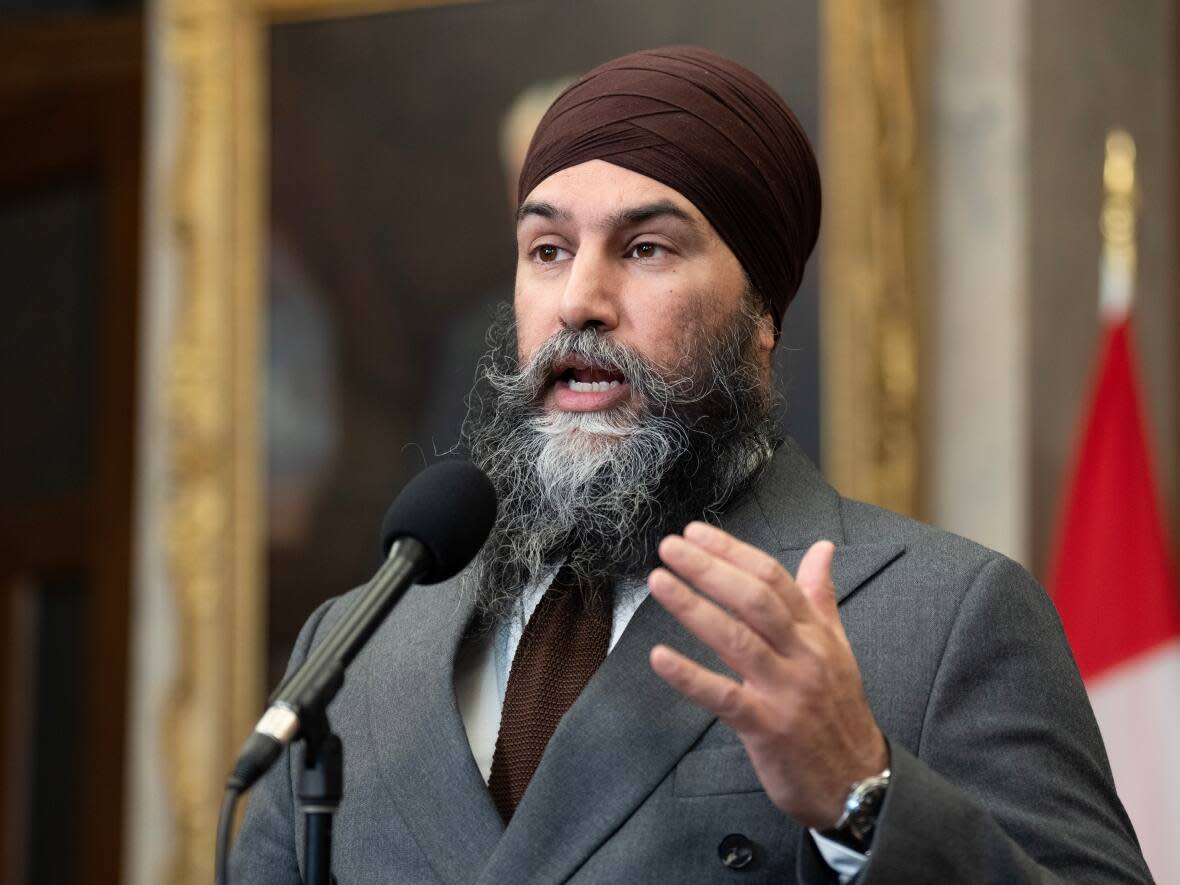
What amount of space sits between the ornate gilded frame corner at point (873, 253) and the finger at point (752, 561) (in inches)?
89.4

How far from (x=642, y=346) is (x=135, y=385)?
3.32 metres

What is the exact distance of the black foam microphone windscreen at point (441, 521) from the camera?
1789 mm

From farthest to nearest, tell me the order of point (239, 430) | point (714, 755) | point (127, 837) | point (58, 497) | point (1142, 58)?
1. point (58, 497)
2. point (127, 837)
3. point (239, 430)
4. point (1142, 58)
5. point (714, 755)

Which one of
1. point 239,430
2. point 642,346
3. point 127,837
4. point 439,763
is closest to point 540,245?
point 642,346

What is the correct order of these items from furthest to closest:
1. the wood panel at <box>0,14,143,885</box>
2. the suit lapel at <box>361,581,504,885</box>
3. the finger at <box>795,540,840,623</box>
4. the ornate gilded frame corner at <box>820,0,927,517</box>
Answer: the wood panel at <box>0,14,143,885</box> → the ornate gilded frame corner at <box>820,0,927,517</box> → the suit lapel at <box>361,581,504,885</box> → the finger at <box>795,540,840,623</box>

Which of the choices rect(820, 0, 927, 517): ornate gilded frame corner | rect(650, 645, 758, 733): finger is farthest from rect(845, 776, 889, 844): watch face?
rect(820, 0, 927, 517): ornate gilded frame corner

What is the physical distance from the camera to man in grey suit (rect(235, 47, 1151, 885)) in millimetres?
1692

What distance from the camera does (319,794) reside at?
63.9 inches

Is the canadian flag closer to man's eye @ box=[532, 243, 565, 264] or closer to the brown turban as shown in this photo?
the brown turban

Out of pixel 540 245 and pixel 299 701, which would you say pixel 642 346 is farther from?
pixel 299 701

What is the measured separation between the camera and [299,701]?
5.26 ft

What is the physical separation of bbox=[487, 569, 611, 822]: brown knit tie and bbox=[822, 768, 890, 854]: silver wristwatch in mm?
492

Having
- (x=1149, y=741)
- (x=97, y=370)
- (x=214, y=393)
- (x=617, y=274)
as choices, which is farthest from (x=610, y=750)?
(x=97, y=370)

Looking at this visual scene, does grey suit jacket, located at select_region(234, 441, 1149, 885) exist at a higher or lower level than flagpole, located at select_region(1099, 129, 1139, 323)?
lower
